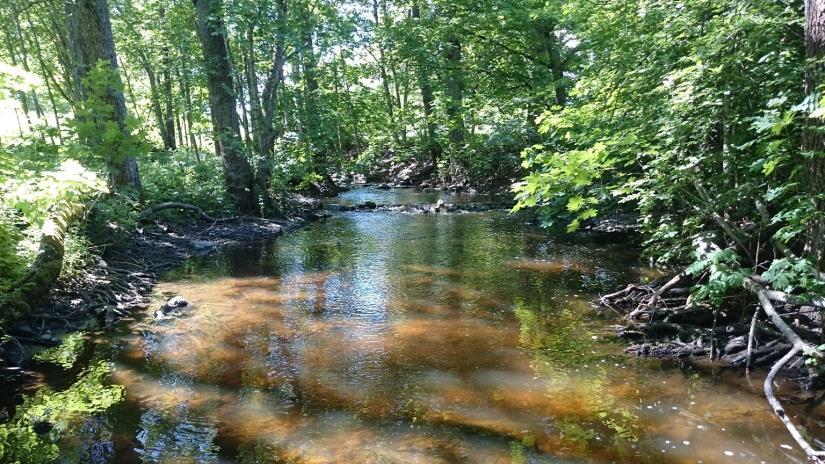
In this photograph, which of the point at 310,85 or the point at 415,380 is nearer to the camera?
the point at 415,380

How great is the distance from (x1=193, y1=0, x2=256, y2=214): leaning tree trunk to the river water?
18.6 feet

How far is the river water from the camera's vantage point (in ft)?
15.4

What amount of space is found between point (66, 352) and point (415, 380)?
4.51m

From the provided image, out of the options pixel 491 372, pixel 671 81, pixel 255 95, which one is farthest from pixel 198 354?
pixel 255 95

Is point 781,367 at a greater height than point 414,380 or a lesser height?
greater

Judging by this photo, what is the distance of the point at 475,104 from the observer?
68.7 feet

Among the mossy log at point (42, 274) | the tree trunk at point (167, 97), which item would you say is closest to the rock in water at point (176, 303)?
the mossy log at point (42, 274)

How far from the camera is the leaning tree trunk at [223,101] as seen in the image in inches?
573

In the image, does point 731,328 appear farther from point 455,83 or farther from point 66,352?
point 455,83

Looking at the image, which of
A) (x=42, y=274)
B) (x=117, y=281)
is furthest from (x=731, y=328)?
(x=117, y=281)

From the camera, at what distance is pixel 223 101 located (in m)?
15.5

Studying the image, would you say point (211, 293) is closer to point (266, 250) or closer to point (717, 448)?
point (266, 250)

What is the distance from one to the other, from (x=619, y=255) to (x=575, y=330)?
485 cm

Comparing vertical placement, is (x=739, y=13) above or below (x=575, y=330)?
above
